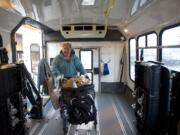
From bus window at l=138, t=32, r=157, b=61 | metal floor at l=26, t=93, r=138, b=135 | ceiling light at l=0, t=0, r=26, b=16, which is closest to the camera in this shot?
ceiling light at l=0, t=0, r=26, b=16

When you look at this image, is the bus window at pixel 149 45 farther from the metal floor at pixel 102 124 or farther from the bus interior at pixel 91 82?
the metal floor at pixel 102 124

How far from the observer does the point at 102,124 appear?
4.30 meters

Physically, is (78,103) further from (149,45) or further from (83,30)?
(83,30)

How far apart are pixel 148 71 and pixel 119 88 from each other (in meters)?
4.64

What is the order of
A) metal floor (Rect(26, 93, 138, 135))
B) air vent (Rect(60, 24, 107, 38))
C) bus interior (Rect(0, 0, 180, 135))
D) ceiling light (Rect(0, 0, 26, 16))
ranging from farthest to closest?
air vent (Rect(60, 24, 107, 38))
metal floor (Rect(26, 93, 138, 135))
bus interior (Rect(0, 0, 180, 135))
ceiling light (Rect(0, 0, 26, 16))

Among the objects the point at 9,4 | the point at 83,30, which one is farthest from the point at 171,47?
the point at 83,30

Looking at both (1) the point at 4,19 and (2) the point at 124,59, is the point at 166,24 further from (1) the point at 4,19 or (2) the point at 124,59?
(2) the point at 124,59

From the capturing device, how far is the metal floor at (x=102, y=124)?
391 cm

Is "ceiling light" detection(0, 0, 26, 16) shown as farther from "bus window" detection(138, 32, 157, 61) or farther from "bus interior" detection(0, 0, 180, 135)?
"bus window" detection(138, 32, 157, 61)

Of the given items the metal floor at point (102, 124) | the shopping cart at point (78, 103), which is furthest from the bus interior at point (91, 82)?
the shopping cart at point (78, 103)

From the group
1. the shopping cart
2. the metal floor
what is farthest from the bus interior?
the shopping cart

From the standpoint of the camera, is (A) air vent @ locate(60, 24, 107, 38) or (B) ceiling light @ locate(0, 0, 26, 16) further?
(A) air vent @ locate(60, 24, 107, 38)

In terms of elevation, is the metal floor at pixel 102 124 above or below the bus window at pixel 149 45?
below

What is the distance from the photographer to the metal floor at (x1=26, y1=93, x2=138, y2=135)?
3.91 m
